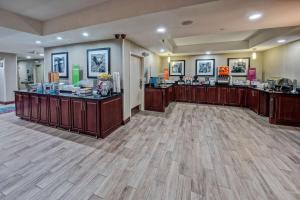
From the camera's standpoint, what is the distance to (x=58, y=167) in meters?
2.38

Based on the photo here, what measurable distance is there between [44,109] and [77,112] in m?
1.29

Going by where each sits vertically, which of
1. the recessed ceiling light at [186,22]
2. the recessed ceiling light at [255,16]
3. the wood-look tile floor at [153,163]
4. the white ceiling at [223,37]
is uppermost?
the white ceiling at [223,37]

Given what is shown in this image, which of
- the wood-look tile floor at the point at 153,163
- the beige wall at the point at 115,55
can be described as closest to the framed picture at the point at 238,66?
the wood-look tile floor at the point at 153,163

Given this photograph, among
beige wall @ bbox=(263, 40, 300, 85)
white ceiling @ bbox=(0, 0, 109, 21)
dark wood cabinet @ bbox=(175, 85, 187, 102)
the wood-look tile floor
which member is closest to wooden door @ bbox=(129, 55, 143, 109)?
the wood-look tile floor

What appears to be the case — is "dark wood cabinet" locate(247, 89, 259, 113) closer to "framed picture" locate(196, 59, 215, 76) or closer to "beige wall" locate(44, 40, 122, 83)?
"framed picture" locate(196, 59, 215, 76)

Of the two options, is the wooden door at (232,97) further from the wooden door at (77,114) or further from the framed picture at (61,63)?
the framed picture at (61,63)

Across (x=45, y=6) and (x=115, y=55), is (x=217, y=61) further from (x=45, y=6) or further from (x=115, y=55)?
(x=45, y=6)

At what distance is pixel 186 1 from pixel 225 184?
8.65ft

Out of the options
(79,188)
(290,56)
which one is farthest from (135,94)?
(290,56)

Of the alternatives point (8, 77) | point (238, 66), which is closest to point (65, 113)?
point (8, 77)

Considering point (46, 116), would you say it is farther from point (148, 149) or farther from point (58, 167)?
point (148, 149)

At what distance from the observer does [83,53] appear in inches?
187

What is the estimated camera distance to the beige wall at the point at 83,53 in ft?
14.0

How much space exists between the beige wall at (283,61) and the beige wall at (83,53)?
5360mm
